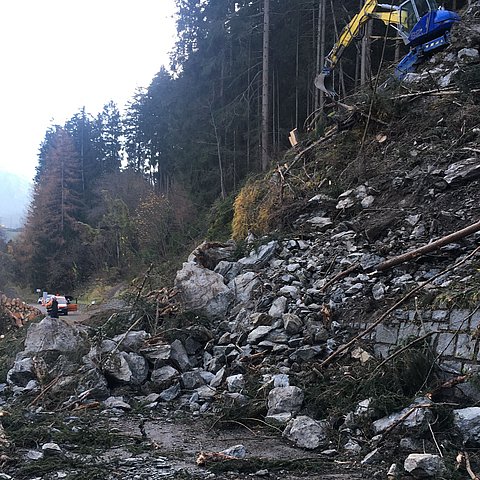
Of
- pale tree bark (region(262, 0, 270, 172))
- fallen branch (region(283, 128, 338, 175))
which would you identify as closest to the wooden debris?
fallen branch (region(283, 128, 338, 175))

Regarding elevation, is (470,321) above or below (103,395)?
above

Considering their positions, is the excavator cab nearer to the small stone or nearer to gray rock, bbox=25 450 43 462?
the small stone

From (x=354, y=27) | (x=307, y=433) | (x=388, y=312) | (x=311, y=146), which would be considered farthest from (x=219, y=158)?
(x=307, y=433)

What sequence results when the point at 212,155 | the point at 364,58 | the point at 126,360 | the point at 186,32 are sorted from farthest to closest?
the point at 186,32 → the point at 212,155 → the point at 364,58 → the point at 126,360

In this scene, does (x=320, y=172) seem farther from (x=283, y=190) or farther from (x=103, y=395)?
(x=103, y=395)

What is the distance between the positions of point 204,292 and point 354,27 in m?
8.89

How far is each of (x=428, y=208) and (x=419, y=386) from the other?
10.7ft

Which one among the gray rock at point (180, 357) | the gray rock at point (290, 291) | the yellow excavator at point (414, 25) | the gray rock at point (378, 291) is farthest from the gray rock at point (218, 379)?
the yellow excavator at point (414, 25)

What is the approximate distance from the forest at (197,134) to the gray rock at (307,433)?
877 cm

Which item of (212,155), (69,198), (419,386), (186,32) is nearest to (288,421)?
(419,386)

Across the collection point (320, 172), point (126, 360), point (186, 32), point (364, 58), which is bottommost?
point (126, 360)

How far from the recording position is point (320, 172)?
1019cm

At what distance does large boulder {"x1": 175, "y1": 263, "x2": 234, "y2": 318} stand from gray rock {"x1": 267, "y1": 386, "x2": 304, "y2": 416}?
9.31ft

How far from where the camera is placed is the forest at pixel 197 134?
1892cm
